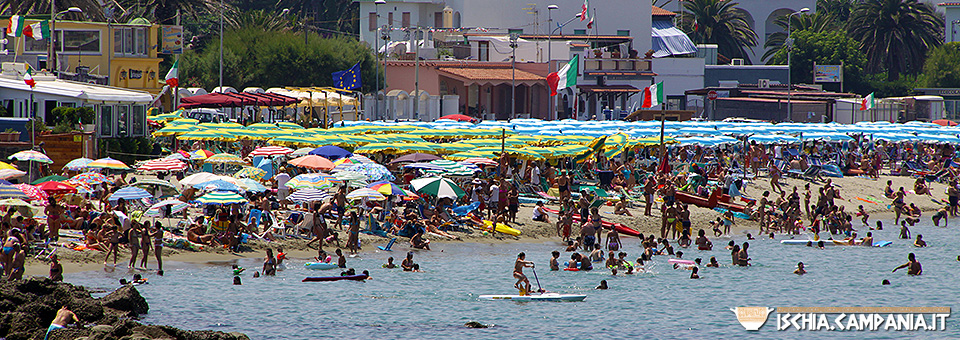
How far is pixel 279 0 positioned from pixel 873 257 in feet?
192

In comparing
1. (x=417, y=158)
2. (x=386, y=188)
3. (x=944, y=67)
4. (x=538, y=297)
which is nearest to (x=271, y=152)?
(x=417, y=158)

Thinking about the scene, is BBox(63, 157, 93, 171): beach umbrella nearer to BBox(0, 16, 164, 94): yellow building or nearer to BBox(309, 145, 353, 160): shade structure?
BBox(309, 145, 353, 160): shade structure

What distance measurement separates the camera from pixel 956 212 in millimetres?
35312

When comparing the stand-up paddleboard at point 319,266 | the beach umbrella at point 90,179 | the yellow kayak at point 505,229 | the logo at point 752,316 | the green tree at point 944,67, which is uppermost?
the green tree at point 944,67

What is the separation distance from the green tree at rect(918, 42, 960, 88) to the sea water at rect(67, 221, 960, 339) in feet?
160

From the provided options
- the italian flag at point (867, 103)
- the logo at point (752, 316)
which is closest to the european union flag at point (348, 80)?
the italian flag at point (867, 103)

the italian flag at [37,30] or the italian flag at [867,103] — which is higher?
the italian flag at [37,30]

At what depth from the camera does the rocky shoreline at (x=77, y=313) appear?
15.9m

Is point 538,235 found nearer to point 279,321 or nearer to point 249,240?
point 249,240

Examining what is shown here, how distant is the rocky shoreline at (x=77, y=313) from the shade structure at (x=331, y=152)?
1325cm

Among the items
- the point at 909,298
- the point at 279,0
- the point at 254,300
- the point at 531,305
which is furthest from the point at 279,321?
the point at 279,0

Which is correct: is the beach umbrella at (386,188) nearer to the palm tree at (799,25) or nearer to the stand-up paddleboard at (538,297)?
the stand-up paddleboard at (538,297)

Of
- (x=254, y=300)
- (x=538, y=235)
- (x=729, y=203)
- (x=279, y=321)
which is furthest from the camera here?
(x=729, y=203)

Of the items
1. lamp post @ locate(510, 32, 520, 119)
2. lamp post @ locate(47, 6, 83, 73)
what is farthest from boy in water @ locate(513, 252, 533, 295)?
lamp post @ locate(510, 32, 520, 119)
